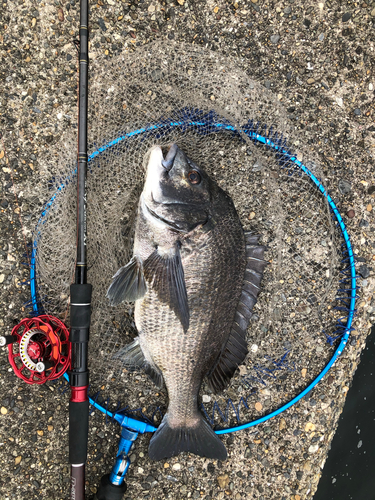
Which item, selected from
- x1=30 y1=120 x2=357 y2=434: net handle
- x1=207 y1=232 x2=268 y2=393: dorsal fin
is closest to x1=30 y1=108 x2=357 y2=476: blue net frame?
x1=30 y1=120 x2=357 y2=434: net handle

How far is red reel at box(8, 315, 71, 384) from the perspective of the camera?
1.95m

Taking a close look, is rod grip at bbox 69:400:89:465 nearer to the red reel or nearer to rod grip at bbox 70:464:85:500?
rod grip at bbox 70:464:85:500

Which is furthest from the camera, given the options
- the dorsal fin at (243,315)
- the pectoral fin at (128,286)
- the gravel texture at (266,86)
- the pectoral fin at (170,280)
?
the gravel texture at (266,86)

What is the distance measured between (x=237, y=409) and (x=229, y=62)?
2451 mm

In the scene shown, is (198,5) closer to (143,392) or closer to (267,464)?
(143,392)

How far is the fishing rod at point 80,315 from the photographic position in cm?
192

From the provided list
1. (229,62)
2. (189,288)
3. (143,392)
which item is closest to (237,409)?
(143,392)

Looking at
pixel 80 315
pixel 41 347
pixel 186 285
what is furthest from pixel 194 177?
pixel 41 347

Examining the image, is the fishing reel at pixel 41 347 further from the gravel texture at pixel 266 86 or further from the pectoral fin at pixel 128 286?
the pectoral fin at pixel 128 286

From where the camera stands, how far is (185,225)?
1.84 meters

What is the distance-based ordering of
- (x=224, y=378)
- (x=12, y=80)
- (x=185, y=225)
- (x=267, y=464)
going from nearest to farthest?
(x=185, y=225) → (x=224, y=378) → (x=12, y=80) → (x=267, y=464)

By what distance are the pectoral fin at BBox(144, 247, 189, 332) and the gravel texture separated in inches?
39.0

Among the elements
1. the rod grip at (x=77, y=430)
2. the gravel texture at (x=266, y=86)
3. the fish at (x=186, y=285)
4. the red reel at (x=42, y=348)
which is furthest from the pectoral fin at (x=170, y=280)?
the gravel texture at (x=266, y=86)

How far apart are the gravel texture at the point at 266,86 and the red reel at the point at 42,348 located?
9.0 inches
